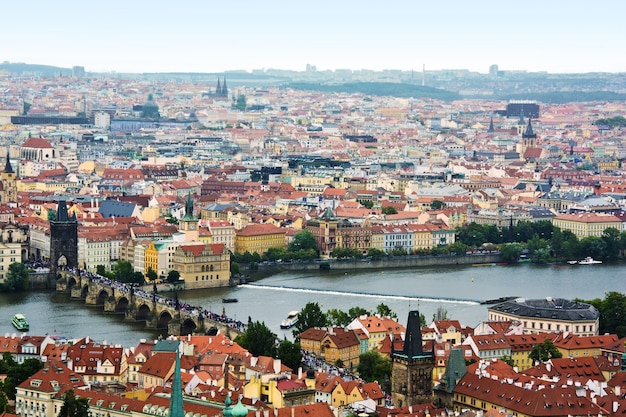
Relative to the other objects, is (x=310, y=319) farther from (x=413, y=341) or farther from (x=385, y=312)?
A: (x=413, y=341)

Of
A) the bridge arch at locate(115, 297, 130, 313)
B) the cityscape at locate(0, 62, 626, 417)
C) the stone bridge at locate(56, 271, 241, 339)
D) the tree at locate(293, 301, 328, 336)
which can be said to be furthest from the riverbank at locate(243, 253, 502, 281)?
the tree at locate(293, 301, 328, 336)

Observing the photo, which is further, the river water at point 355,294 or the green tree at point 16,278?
the green tree at point 16,278

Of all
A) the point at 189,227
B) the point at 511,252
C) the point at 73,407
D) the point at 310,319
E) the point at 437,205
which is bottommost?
the point at 437,205

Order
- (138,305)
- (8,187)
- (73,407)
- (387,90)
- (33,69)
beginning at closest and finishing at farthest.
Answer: (73,407) → (138,305) → (8,187) → (387,90) → (33,69)

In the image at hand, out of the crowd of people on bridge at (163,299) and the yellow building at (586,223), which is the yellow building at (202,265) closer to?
the crowd of people on bridge at (163,299)

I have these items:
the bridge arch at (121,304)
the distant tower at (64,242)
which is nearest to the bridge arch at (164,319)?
the bridge arch at (121,304)

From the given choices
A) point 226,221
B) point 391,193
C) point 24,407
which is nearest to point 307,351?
point 24,407

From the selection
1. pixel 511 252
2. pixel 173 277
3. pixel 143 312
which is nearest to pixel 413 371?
pixel 143 312
